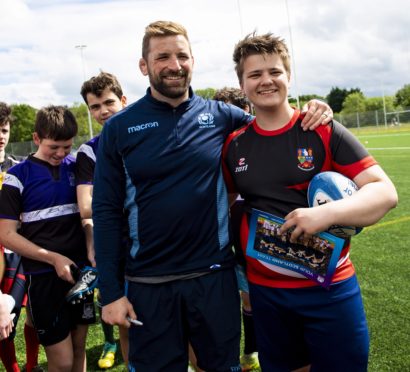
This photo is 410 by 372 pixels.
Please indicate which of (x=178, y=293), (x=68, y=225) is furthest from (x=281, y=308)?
(x=68, y=225)

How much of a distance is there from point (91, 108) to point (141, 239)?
1.39 meters

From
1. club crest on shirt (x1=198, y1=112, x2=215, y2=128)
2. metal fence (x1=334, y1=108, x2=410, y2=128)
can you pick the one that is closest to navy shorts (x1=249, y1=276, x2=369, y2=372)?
club crest on shirt (x1=198, y1=112, x2=215, y2=128)

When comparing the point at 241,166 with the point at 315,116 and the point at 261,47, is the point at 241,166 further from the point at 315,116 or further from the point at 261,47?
the point at 261,47

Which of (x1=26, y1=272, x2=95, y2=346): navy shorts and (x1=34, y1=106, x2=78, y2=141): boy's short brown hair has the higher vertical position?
(x1=34, y1=106, x2=78, y2=141): boy's short brown hair

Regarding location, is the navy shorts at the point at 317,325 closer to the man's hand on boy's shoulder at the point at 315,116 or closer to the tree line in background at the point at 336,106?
the man's hand on boy's shoulder at the point at 315,116

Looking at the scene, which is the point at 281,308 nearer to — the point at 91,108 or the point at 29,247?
the point at 29,247

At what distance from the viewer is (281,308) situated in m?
2.33

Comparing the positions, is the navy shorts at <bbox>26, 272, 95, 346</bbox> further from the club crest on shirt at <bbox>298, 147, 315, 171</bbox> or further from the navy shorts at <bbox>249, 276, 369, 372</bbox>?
the club crest on shirt at <bbox>298, 147, 315, 171</bbox>

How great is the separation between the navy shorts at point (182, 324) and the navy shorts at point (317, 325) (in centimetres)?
20

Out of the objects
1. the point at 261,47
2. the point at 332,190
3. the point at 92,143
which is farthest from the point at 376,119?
the point at 332,190

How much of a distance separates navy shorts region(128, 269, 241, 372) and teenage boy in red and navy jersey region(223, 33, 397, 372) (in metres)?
0.18

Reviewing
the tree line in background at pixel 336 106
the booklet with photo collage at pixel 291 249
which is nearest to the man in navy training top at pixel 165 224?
the booklet with photo collage at pixel 291 249

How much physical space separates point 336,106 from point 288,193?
101 meters

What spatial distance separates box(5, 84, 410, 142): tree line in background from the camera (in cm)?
6581
